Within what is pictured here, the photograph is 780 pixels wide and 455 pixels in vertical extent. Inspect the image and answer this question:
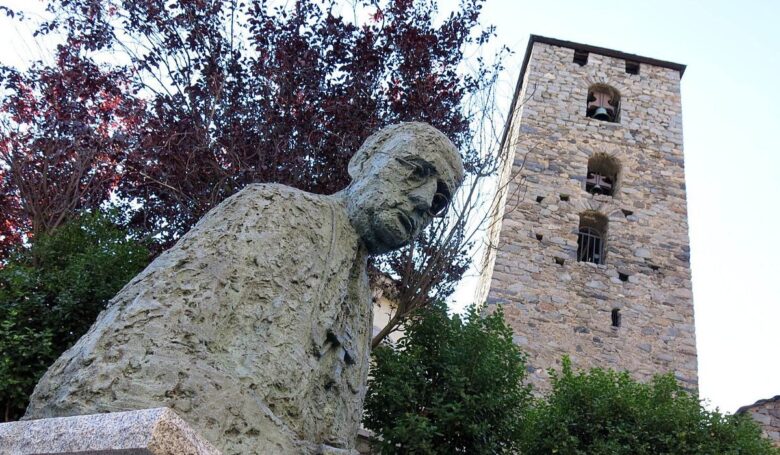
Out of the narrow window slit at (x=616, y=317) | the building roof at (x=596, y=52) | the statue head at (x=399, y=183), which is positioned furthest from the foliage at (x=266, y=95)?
the building roof at (x=596, y=52)

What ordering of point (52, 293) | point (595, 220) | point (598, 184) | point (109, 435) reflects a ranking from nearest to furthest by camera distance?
point (109, 435), point (52, 293), point (595, 220), point (598, 184)

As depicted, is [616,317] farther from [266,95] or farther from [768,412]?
[266,95]

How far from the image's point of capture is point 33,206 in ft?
23.0

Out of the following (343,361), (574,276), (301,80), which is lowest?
(343,361)

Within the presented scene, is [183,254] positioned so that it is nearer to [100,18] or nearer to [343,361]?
[343,361]

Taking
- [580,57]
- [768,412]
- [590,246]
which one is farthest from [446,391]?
[580,57]

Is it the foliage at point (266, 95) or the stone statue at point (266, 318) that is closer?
the stone statue at point (266, 318)

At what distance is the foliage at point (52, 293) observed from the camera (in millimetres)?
5074

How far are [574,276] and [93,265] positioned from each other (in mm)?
11942

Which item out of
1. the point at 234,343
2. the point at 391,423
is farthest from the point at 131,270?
the point at 234,343

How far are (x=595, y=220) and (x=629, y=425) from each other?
33.6 feet

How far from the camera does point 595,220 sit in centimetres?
1791

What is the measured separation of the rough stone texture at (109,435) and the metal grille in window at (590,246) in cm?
1584

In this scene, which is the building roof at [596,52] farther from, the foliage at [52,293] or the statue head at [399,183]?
the statue head at [399,183]
